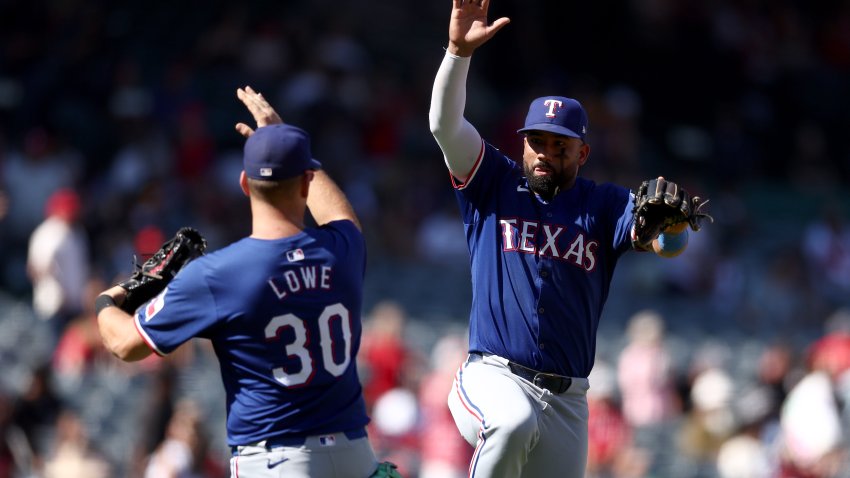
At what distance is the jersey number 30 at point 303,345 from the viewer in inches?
205

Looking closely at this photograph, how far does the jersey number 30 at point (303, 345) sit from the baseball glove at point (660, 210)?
1.20m

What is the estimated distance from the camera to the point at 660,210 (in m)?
5.46

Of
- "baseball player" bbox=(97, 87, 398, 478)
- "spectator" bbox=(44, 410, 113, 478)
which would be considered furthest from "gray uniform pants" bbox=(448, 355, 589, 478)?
"spectator" bbox=(44, 410, 113, 478)

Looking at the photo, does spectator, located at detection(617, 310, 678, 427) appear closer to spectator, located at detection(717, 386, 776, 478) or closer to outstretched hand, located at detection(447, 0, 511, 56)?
spectator, located at detection(717, 386, 776, 478)

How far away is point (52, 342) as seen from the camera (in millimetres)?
12109

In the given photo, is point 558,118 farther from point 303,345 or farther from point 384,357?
point 384,357

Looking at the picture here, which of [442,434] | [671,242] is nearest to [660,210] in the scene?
[671,242]

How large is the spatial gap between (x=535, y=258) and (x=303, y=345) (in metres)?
1.06

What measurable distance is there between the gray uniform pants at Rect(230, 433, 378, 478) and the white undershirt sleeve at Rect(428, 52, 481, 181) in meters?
1.20

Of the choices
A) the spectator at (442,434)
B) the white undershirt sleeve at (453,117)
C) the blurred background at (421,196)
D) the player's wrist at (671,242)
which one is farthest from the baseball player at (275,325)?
the spectator at (442,434)

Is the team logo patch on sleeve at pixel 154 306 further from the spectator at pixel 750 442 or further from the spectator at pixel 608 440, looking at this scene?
the spectator at pixel 750 442

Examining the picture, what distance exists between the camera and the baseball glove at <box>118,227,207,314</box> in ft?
17.9

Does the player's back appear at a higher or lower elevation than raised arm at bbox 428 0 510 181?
lower

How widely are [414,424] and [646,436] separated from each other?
7.86 feet
